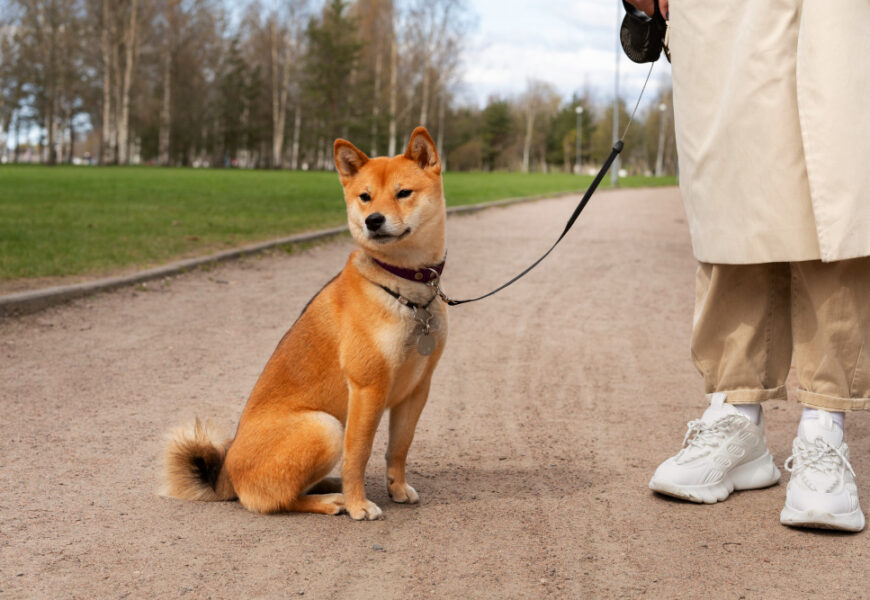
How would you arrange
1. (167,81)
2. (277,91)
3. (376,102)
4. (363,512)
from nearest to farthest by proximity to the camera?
(363,512)
(167,81)
(376,102)
(277,91)

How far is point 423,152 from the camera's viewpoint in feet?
10.9

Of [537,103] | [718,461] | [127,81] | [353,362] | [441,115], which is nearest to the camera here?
[353,362]

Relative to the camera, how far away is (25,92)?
224ft

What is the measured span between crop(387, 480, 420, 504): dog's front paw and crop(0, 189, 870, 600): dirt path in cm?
4

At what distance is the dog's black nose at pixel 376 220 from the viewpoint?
3.17 metres

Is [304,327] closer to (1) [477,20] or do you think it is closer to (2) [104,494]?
(2) [104,494]

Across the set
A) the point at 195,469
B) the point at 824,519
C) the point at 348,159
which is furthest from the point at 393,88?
the point at 824,519

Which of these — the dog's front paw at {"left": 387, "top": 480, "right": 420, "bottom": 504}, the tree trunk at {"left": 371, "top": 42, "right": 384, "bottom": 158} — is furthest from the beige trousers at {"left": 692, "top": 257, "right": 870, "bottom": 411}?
the tree trunk at {"left": 371, "top": 42, "right": 384, "bottom": 158}

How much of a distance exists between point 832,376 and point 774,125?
92 cm

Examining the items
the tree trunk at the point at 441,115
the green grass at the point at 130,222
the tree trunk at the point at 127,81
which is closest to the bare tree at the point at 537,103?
the tree trunk at the point at 441,115

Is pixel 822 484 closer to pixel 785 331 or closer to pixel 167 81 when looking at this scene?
pixel 785 331

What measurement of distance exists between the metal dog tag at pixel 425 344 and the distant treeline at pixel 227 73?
52091 millimetres

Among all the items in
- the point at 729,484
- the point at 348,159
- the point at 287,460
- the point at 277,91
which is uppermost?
the point at 277,91

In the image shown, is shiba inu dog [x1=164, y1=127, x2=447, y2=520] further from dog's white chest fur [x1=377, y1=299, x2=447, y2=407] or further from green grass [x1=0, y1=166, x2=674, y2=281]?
green grass [x1=0, y1=166, x2=674, y2=281]
